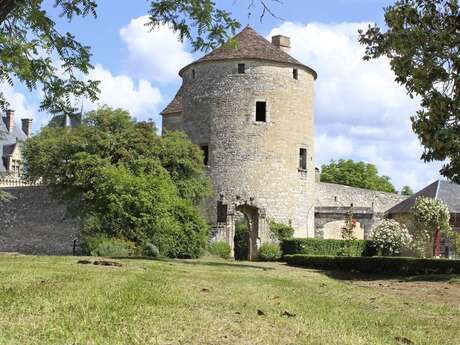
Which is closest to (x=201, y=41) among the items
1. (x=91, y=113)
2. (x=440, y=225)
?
(x=91, y=113)

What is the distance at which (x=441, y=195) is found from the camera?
3938 cm

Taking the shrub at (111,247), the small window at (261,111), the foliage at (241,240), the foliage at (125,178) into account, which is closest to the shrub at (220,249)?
the foliage at (125,178)

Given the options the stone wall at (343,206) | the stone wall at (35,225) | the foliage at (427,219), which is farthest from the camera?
the stone wall at (343,206)

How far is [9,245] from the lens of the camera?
32.0 metres

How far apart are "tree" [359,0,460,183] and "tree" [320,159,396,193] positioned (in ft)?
173

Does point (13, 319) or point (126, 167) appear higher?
point (126, 167)

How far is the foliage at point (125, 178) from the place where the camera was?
22.9 meters

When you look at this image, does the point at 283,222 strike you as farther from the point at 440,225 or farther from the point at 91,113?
the point at 91,113

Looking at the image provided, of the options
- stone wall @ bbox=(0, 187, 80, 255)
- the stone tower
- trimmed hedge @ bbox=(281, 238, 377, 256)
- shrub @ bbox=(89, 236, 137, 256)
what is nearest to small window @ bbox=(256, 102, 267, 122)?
the stone tower

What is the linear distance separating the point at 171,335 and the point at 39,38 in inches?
150

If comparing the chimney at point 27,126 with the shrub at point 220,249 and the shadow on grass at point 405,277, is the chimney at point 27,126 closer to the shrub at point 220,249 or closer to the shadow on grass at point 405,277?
the shrub at point 220,249

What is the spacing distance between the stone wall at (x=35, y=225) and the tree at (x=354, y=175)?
39.5 meters

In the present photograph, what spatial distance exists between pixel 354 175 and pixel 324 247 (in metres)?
38.7

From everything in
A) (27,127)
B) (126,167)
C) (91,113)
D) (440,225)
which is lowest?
(440,225)
